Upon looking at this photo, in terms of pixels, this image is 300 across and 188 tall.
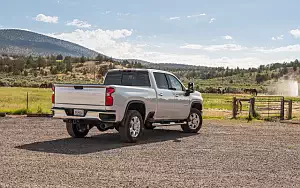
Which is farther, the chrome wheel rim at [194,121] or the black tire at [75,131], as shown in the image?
the chrome wheel rim at [194,121]

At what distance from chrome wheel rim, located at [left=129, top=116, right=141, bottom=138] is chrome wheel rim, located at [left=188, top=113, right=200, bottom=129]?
3.38m

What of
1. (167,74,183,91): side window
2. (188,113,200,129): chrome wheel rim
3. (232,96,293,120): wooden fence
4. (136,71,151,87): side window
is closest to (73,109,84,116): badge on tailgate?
(136,71,151,87): side window

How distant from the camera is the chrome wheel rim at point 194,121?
52.2 ft

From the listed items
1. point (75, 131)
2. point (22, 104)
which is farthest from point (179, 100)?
point (22, 104)

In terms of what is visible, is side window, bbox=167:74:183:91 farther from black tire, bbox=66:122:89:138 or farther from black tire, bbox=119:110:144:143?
black tire, bbox=66:122:89:138

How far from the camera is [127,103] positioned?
1242cm

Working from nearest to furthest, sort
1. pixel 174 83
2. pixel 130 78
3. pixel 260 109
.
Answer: pixel 130 78 → pixel 174 83 → pixel 260 109

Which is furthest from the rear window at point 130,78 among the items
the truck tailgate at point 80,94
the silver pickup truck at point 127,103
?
the truck tailgate at point 80,94

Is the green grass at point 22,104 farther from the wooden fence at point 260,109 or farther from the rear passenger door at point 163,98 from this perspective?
the rear passenger door at point 163,98

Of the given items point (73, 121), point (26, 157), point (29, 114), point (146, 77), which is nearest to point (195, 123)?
point (146, 77)

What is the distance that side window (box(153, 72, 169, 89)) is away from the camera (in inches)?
562

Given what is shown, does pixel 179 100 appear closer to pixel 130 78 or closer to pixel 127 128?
pixel 130 78

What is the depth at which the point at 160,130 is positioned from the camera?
16.9 meters

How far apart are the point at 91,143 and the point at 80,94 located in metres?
1.43
